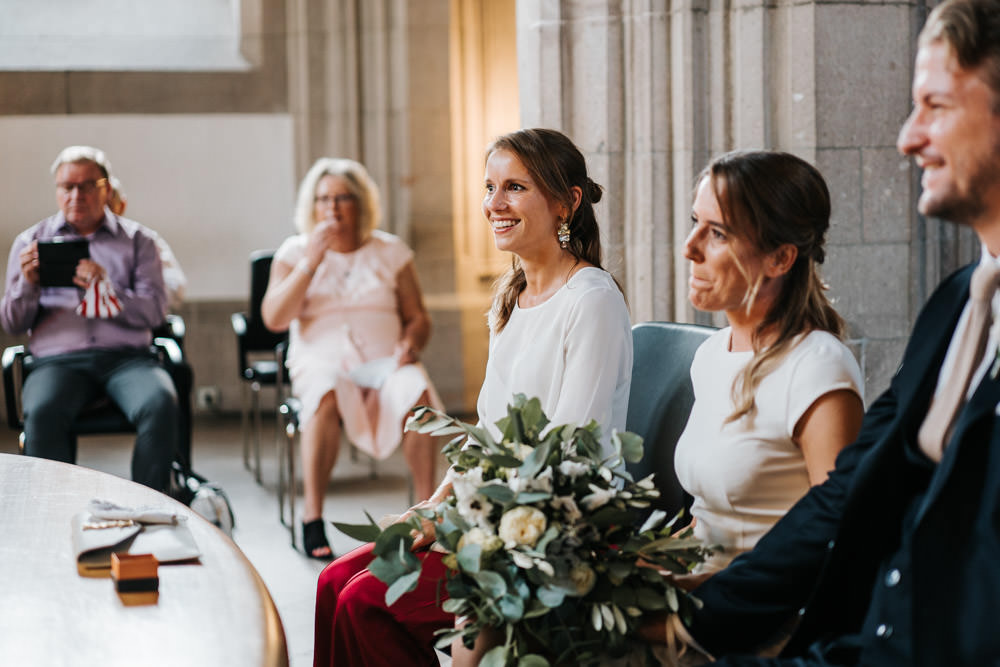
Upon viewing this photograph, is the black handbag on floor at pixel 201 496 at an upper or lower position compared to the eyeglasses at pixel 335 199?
lower

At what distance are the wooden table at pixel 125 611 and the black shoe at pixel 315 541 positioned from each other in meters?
2.42

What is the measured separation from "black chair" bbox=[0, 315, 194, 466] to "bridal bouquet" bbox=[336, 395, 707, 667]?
2.81 meters

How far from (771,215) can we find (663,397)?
610 millimetres

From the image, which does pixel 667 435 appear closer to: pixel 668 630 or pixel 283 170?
pixel 668 630

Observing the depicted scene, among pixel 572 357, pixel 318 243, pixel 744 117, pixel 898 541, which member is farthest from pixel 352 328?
pixel 898 541

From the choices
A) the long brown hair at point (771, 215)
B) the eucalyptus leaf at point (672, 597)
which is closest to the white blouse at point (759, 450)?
the long brown hair at point (771, 215)

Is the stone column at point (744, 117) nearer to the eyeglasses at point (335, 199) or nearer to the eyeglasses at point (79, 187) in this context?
the eyeglasses at point (335, 199)

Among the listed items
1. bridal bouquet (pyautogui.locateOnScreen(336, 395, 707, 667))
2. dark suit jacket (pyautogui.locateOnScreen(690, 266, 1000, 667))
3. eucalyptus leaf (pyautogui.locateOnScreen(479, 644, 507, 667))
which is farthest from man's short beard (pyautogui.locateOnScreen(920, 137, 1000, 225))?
eucalyptus leaf (pyautogui.locateOnScreen(479, 644, 507, 667))

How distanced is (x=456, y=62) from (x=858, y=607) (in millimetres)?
5900

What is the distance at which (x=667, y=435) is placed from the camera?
2299mm

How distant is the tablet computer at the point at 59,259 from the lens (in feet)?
14.0

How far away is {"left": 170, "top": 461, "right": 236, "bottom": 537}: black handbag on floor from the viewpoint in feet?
13.8

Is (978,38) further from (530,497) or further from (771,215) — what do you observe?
(530,497)

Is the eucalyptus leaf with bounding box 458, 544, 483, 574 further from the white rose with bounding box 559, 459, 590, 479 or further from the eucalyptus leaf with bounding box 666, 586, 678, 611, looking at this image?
the eucalyptus leaf with bounding box 666, 586, 678, 611
